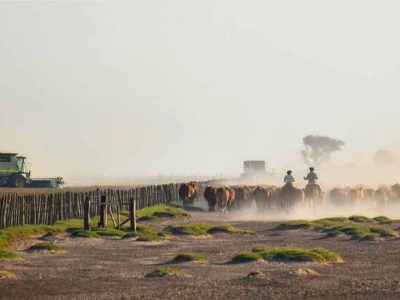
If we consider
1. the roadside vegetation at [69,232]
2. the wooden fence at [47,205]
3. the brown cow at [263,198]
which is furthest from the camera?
the brown cow at [263,198]

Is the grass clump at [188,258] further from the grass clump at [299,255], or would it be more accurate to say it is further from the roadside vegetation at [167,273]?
the roadside vegetation at [167,273]

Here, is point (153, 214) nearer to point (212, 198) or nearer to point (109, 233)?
point (212, 198)

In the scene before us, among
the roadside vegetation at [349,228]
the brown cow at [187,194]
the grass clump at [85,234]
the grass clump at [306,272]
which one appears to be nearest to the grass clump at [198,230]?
the roadside vegetation at [349,228]

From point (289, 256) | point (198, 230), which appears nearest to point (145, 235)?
point (198, 230)

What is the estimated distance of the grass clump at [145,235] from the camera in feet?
109

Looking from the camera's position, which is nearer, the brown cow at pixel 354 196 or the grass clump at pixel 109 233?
the grass clump at pixel 109 233

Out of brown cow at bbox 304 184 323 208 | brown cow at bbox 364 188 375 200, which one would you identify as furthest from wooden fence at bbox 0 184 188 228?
brown cow at bbox 364 188 375 200

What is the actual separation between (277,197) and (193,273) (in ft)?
123

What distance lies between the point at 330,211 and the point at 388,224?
17.5 metres

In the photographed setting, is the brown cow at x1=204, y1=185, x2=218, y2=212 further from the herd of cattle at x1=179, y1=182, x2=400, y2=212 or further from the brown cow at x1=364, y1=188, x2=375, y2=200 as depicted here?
the brown cow at x1=364, y1=188, x2=375, y2=200

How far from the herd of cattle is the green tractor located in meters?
23.9

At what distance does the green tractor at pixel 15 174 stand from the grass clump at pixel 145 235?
49385mm

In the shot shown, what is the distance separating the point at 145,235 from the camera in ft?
113

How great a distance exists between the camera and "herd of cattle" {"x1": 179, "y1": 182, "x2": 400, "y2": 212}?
184 feet
